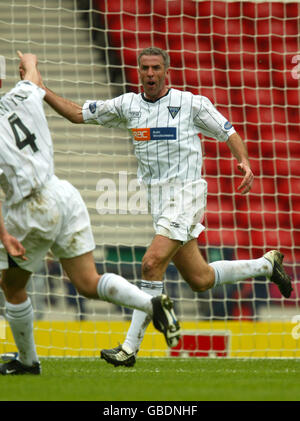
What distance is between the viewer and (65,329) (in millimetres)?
7426

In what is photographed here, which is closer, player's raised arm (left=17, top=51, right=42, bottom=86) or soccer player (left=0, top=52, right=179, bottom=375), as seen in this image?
soccer player (left=0, top=52, right=179, bottom=375)

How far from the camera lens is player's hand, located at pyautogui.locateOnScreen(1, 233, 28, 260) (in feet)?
12.2

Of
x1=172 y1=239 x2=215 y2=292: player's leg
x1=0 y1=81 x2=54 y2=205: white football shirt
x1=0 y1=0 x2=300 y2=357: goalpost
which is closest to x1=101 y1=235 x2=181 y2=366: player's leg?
x1=172 y1=239 x2=215 y2=292: player's leg

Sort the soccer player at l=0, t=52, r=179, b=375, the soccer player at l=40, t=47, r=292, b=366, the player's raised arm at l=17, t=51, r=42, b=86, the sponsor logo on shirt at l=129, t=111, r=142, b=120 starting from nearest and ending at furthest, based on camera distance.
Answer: the soccer player at l=0, t=52, r=179, b=375 → the player's raised arm at l=17, t=51, r=42, b=86 → the soccer player at l=40, t=47, r=292, b=366 → the sponsor logo on shirt at l=129, t=111, r=142, b=120

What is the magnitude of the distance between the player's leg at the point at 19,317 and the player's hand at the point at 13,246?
328 millimetres

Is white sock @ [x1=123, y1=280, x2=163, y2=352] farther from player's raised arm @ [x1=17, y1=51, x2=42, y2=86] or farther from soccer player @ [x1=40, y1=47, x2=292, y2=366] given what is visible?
player's raised arm @ [x1=17, y1=51, x2=42, y2=86]

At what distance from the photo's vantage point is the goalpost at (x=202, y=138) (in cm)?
878

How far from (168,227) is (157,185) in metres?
0.33

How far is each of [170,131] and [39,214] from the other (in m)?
Answer: 1.56

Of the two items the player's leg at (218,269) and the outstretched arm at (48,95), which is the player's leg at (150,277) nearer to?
the player's leg at (218,269)

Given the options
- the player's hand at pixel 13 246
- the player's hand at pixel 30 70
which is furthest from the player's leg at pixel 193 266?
the player's hand at pixel 13 246

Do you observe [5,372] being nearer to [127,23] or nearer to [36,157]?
[36,157]

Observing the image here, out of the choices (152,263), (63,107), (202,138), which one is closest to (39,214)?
(152,263)

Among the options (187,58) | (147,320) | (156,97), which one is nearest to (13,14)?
(187,58)
